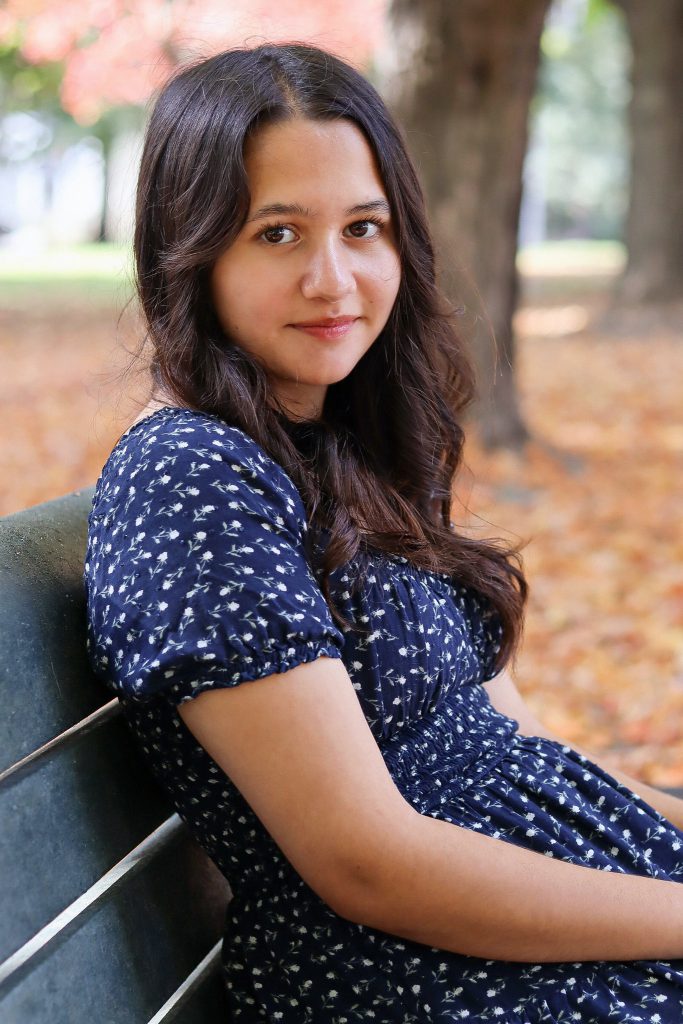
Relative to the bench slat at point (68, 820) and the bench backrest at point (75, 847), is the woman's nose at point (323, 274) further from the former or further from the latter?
the bench slat at point (68, 820)

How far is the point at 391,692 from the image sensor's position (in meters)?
1.74

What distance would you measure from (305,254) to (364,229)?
0.14 meters

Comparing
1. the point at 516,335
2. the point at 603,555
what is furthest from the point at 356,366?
the point at 516,335

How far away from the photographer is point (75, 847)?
1.58 meters

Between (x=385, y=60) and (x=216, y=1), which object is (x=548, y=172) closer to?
(x=216, y=1)

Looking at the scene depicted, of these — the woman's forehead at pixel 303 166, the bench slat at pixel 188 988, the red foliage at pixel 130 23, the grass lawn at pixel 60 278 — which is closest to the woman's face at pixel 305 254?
the woman's forehead at pixel 303 166

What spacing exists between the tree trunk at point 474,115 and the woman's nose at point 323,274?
204 inches

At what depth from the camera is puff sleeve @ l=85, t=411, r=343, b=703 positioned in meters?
1.48

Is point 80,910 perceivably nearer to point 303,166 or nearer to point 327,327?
point 327,327

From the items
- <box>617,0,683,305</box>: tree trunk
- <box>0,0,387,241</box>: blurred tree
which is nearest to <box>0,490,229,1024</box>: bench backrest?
<box>0,0,387,241</box>: blurred tree

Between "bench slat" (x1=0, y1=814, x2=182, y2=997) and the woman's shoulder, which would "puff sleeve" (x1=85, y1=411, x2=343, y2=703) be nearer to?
the woman's shoulder

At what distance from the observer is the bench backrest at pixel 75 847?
1473 mm

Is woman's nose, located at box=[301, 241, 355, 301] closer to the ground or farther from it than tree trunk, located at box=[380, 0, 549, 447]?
closer to the ground

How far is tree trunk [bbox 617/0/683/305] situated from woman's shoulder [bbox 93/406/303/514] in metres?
15.2
